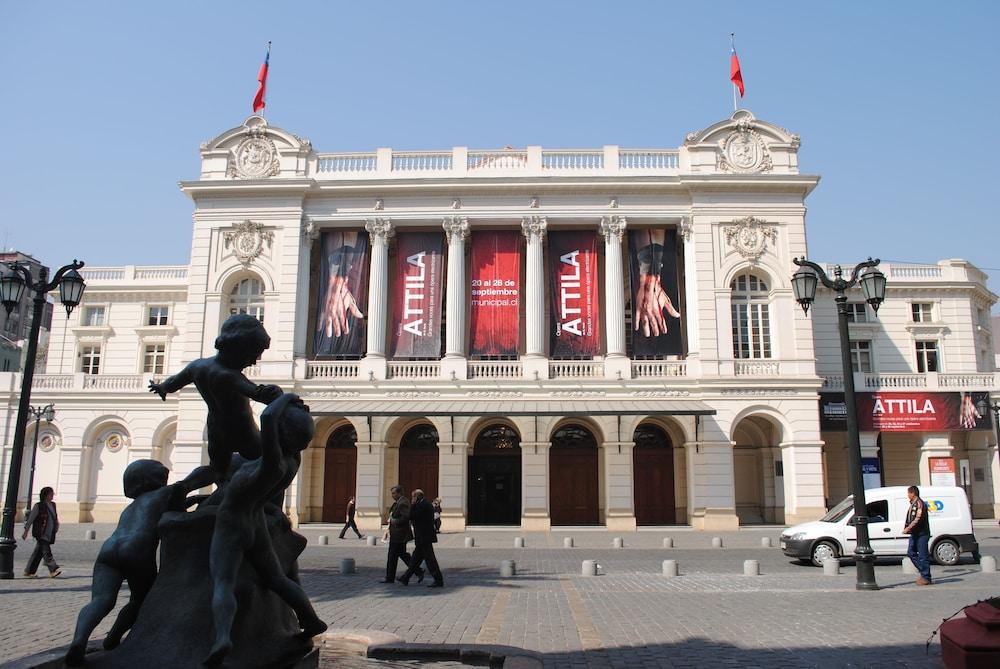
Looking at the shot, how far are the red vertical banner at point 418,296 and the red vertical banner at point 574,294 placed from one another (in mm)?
4921

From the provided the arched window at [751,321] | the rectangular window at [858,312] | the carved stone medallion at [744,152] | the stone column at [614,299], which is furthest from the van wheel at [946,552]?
the rectangular window at [858,312]

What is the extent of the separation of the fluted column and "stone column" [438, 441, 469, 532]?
4.66m

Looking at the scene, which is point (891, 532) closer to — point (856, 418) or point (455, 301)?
point (856, 418)

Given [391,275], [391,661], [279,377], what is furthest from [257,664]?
[391,275]

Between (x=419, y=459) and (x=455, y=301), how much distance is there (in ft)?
23.2

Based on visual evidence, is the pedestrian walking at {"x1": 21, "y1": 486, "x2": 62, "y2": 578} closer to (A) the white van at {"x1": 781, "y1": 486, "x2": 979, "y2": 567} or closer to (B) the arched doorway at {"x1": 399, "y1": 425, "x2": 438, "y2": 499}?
(A) the white van at {"x1": 781, "y1": 486, "x2": 979, "y2": 567}

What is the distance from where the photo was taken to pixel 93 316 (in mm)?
37375

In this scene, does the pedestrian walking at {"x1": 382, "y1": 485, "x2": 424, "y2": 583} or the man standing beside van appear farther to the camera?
the pedestrian walking at {"x1": 382, "y1": 485, "x2": 424, "y2": 583}

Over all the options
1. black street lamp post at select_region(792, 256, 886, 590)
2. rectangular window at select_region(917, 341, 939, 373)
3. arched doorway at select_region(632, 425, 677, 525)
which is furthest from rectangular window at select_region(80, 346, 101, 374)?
rectangular window at select_region(917, 341, 939, 373)

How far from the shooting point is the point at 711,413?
27953 mm

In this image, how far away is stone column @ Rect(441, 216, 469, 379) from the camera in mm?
30688

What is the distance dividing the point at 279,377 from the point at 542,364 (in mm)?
10990

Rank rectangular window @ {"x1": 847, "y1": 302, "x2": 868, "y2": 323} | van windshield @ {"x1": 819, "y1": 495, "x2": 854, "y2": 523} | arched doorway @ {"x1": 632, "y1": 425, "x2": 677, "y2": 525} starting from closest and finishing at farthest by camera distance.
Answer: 1. van windshield @ {"x1": 819, "y1": 495, "x2": 854, "y2": 523}
2. arched doorway @ {"x1": 632, "y1": 425, "x2": 677, "y2": 525}
3. rectangular window @ {"x1": 847, "y1": 302, "x2": 868, "y2": 323}

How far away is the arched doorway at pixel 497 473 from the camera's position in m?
31.8
